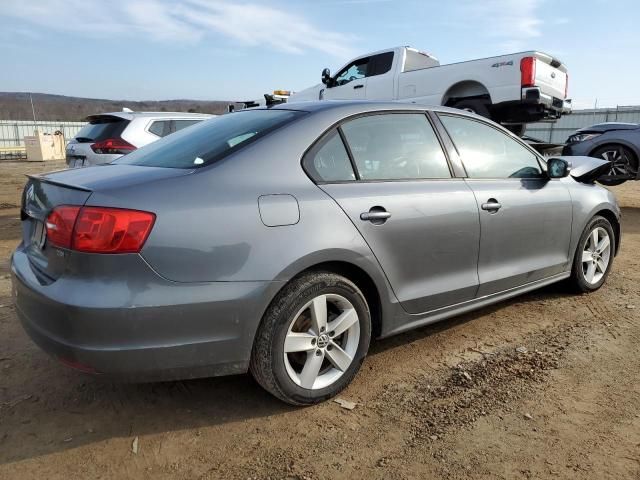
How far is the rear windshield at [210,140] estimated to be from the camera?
2.63m

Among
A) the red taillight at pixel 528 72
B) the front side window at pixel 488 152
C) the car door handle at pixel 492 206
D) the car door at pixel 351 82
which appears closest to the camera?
the car door handle at pixel 492 206

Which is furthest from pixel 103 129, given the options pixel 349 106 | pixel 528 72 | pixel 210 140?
pixel 528 72

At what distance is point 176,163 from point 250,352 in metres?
1.04

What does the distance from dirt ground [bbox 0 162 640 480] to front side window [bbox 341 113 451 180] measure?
46.1 inches

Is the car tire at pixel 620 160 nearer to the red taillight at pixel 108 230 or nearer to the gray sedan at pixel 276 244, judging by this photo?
the gray sedan at pixel 276 244

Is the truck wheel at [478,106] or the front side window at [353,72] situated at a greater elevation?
the front side window at [353,72]

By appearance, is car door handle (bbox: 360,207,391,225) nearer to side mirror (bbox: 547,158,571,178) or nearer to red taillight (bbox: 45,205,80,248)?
red taillight (bbox: 45,205,80,248)

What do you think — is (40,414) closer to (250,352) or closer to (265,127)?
(250,352)

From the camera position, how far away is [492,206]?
3.37 m

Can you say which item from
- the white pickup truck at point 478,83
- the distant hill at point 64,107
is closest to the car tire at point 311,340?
the white pickup truck at point 478,83

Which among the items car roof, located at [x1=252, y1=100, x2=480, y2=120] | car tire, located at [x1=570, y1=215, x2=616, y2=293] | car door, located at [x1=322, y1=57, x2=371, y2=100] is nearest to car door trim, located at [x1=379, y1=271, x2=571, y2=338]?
car tire, located at [x1=570, y1=215, x2=616, y2=293]

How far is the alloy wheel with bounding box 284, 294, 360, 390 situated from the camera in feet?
8.42

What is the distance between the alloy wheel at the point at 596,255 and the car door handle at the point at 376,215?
2393mm

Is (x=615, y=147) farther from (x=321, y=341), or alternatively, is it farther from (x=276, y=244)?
(x=276, y=244)
